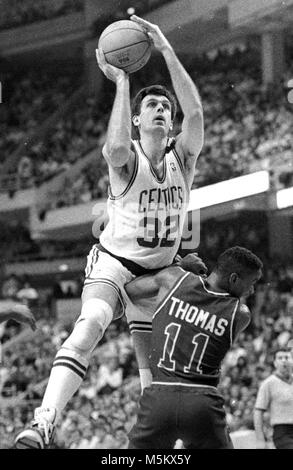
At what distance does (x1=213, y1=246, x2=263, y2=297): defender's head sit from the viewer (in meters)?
5.41

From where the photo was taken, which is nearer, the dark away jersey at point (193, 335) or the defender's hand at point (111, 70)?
the dark away jersey at point (193, 335)

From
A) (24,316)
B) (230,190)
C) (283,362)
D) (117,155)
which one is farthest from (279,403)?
(230,190)

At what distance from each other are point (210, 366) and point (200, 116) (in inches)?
72.0

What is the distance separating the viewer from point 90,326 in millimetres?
5824

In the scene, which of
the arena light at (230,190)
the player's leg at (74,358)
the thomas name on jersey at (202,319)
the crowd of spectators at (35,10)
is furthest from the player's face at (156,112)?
the crowd of spectators at (35,10)

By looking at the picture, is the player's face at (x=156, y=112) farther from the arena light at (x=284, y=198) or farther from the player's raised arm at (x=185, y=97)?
the arena light at (x=284, y=198)

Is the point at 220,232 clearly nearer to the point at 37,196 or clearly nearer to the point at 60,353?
the point at 37,196

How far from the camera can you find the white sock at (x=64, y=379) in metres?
5.56

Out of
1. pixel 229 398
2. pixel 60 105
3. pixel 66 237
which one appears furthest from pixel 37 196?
pixel 229 398

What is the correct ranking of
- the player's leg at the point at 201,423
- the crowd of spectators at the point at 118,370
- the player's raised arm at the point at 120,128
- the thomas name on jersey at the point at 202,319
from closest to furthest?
the player's leg at the point at 201,423 < the thomas name on jersey at the point at 202,319 < the player's raised arm at the point at 120,128 < the crowd of spectators at the point at 118,370

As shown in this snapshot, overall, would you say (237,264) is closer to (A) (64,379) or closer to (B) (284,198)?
(A) (64,379)

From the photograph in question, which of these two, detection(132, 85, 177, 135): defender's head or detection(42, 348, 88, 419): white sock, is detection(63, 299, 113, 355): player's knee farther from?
detection(132, 85, 177, 135): defender's head

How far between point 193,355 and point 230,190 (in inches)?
544

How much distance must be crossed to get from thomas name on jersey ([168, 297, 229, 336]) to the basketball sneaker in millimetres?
882
